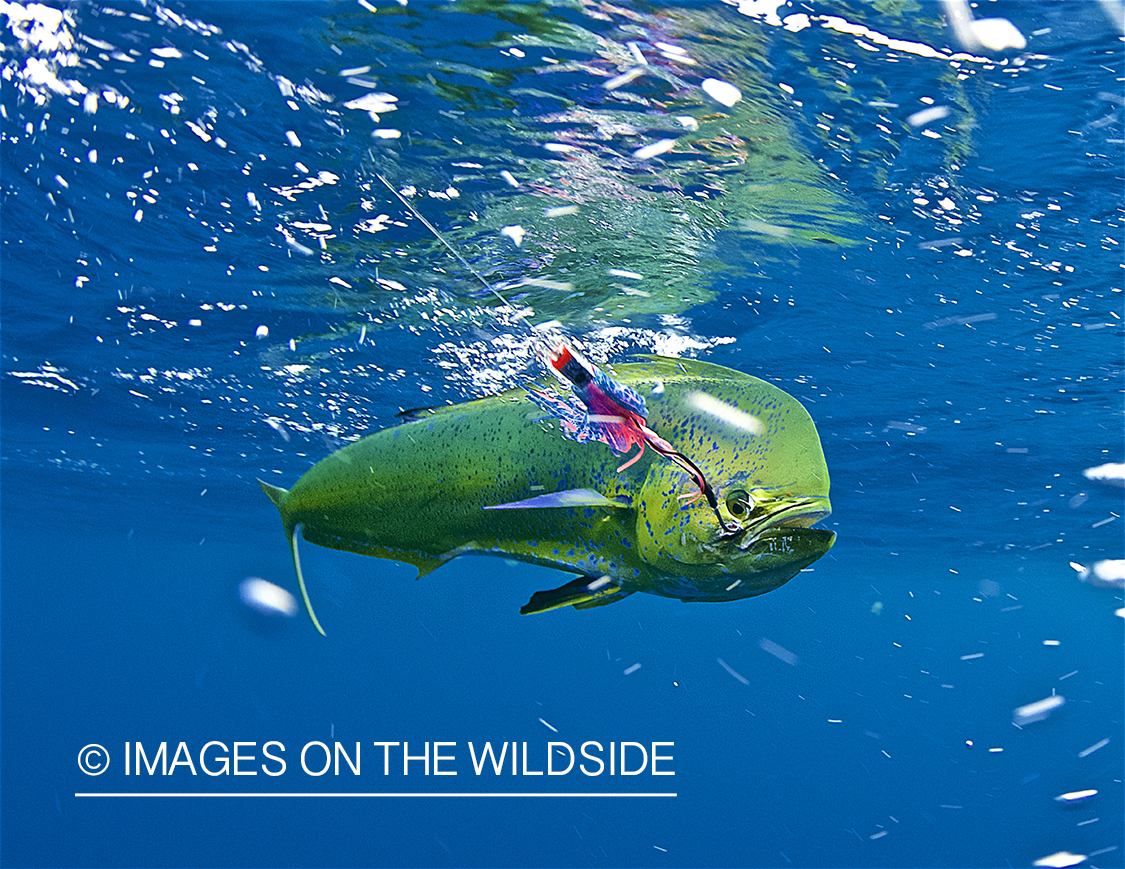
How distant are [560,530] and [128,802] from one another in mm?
98910

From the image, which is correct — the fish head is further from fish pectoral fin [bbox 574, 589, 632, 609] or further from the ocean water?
the ocean water

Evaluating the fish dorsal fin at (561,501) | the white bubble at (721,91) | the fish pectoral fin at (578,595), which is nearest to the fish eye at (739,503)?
the fish dorsal fin at (561,501)

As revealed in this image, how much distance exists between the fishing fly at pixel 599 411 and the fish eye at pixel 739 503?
0.07 metres

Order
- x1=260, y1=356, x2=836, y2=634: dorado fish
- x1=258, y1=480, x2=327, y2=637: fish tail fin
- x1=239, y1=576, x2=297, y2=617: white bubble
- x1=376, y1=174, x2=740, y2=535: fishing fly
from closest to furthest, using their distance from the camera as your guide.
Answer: x1=376, y1=174, x2=740, y2=535: fishing fly → x1=260, y1=356, x2=836, y2=634: dorado fish → x1=258, y1=480, x2=327, y2=637: fish tail fin → x1=239, y1=576, x2=297, y2=617: white bubble

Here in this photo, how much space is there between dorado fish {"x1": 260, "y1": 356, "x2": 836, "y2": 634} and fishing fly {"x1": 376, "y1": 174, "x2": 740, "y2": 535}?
0.15 ft

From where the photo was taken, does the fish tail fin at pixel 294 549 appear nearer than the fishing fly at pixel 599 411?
No

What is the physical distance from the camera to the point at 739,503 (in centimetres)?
183

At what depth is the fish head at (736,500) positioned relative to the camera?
1.77 m

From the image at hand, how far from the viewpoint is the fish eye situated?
182 centimetres

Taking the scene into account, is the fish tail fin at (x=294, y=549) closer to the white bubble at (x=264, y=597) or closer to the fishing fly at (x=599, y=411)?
the fishing fly at (x=599, y=411)

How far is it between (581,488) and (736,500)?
0.47m

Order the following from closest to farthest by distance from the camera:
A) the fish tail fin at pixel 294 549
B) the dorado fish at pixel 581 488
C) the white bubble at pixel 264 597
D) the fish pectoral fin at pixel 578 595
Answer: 1. the dorado fish at pixel 581 488
2. the fish pectoral fin at pixel 578 595
3. the fish tail fin at pixel 294 549
4. the white bubble at pixel 264 597

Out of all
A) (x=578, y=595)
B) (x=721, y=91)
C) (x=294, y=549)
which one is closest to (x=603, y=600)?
(x=578, y=595)

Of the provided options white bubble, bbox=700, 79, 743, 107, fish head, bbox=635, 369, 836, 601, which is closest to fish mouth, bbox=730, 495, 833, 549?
fish head, bbox=635, 369, 836, 601
